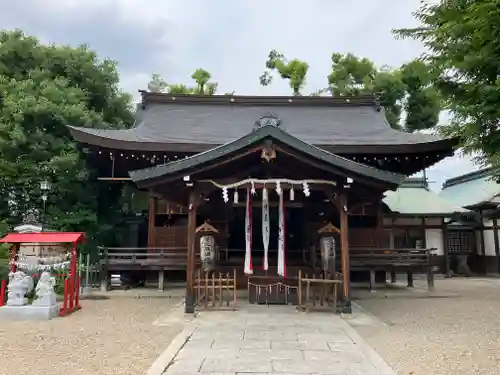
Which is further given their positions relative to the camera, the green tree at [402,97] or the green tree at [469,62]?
the green tree at [402,97]

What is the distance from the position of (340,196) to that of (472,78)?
341 centimetres

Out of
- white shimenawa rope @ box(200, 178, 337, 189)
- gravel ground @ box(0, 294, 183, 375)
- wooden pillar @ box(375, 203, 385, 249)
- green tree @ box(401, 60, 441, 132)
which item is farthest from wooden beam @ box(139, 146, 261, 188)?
green tree @ box(401, 60, 441, 132)

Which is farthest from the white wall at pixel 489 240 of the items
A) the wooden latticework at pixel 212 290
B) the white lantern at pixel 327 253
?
the wooden latticework at pixel 212 290

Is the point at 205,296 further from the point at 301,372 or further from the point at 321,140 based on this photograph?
the point at 321,140

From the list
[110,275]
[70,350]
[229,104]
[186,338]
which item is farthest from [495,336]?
[229,104]

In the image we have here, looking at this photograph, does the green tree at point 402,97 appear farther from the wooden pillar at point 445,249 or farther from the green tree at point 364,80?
the wooden pillar at point 445,249

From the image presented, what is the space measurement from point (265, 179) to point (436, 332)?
4.50m

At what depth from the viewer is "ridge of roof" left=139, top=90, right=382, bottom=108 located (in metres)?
17.7

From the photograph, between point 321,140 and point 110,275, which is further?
point 321,140

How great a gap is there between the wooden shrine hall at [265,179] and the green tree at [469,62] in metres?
1.71

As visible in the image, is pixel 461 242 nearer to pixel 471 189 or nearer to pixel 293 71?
pixel 471 189

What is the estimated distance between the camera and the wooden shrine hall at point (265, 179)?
837cm

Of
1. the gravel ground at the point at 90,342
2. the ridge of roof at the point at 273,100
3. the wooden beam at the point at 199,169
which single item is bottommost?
the gravel ground at the point at 90,342

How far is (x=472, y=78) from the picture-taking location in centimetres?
762
